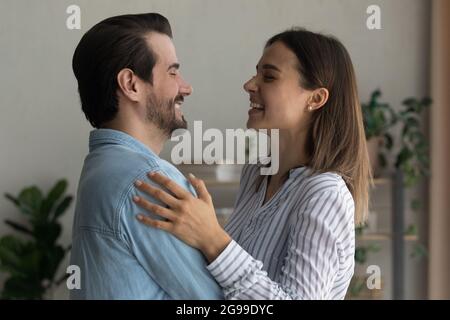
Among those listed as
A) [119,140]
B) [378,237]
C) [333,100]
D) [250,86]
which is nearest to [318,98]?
[333,100]

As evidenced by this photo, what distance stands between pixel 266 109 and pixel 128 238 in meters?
0.49

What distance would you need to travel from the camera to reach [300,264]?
120 cm

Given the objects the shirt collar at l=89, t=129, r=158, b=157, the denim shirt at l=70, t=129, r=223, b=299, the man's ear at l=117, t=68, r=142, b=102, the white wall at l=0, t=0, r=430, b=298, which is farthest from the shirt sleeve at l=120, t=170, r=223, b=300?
the white wall at l=0, t=0, r=430, b=298

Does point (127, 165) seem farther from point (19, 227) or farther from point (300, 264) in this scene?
point (19, 227)

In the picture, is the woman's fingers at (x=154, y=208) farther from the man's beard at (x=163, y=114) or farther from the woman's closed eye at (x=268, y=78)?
the woman's closed eye at (x=268, y=78)

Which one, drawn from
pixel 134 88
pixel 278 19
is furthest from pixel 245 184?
pixel 278 19

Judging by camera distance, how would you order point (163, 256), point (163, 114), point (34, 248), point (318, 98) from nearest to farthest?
point (163, 256), point (163, 114), point (318, 98), point (34, 248)

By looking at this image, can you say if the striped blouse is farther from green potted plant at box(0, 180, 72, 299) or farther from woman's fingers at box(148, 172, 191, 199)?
green potted plant at box(0, 180, 72, 299)

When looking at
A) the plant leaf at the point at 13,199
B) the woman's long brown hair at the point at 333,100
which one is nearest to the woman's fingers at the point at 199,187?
the woman's long brown hair at the point at 333,100

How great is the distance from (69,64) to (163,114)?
3057 mm

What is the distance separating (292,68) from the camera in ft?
4.73

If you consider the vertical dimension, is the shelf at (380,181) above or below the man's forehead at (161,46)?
below

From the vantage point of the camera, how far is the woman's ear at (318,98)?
142 cm
